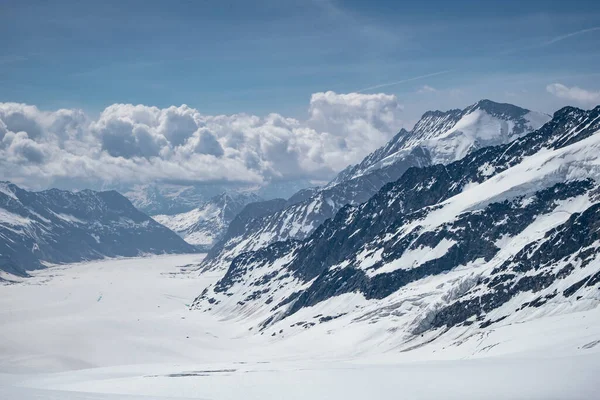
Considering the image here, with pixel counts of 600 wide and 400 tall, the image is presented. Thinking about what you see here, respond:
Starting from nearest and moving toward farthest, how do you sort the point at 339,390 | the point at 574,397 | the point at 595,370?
the point at 574,397
the point at 595,370
the point at 339,390

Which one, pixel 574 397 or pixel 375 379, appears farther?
pixel 375 379

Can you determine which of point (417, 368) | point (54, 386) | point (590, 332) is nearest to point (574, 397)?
point (417, 368)

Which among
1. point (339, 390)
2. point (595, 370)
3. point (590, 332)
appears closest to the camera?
point (595, 370)

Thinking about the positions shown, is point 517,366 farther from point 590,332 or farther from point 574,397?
point 590,332

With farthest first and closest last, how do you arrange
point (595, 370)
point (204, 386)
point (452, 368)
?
point (204, 386) < point (452, 368) < point (595, 370)

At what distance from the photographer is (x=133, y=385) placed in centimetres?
17950

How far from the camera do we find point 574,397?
11525 cm

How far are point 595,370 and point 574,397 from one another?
46.6 feet

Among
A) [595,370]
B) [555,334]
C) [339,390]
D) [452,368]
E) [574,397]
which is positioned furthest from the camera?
[555,334]

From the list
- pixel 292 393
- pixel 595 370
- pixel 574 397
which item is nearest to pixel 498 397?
pixel 574 397

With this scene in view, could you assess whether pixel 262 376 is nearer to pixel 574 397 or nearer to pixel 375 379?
pixel 375 379

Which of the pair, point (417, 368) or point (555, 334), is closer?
point (417, 368)

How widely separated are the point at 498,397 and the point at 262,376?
2591 inches

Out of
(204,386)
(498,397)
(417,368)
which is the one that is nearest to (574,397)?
(498,397)
